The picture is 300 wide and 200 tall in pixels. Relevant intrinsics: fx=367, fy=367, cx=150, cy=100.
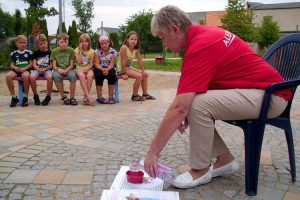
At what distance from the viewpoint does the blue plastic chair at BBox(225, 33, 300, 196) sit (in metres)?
2.42

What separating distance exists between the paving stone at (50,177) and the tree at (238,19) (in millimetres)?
20043

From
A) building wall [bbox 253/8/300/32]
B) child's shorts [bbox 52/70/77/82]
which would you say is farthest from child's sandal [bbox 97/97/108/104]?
building wall [bbox 253/8/300/32]

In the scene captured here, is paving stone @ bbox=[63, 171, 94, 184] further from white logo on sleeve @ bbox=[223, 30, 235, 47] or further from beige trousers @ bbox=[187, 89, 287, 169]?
white logo on sleeve @ bbox=[223, 30, 235, 47]

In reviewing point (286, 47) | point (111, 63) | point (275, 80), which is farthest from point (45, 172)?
point (111, 63)

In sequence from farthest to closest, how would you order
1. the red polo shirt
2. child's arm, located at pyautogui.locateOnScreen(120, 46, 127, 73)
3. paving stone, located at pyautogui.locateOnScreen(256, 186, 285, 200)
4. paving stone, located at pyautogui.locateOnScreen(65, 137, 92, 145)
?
child's arm, located at pyautogui.locateOnScreen(120, 46, 127, 73) < paving stone, located at pyautogui.locateOnScreen(65, 137, 92, 145) < paving stone, located at pyautogui.locateOnScreen(256, 186, 285, 200) < the red polo shirt

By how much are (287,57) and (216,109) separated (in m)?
0.89

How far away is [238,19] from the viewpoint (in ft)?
71.2

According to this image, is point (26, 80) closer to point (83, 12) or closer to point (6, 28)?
point (6, 28)

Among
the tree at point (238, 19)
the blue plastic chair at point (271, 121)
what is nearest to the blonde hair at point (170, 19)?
the blue plastic chair at point (271, 121)

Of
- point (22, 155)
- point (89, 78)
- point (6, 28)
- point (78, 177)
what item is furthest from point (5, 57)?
point (78, 177)

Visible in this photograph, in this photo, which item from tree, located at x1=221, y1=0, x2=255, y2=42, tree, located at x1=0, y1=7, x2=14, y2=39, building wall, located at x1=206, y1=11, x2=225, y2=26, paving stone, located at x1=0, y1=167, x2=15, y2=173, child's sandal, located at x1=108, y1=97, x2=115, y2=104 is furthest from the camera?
building wall, located at x1=206, y1=11, x2=225, y2=26

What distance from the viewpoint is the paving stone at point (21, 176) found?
2754mm

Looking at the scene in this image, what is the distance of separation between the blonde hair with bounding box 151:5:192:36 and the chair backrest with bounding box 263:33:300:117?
0.90 metres

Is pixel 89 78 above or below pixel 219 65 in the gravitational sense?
below
